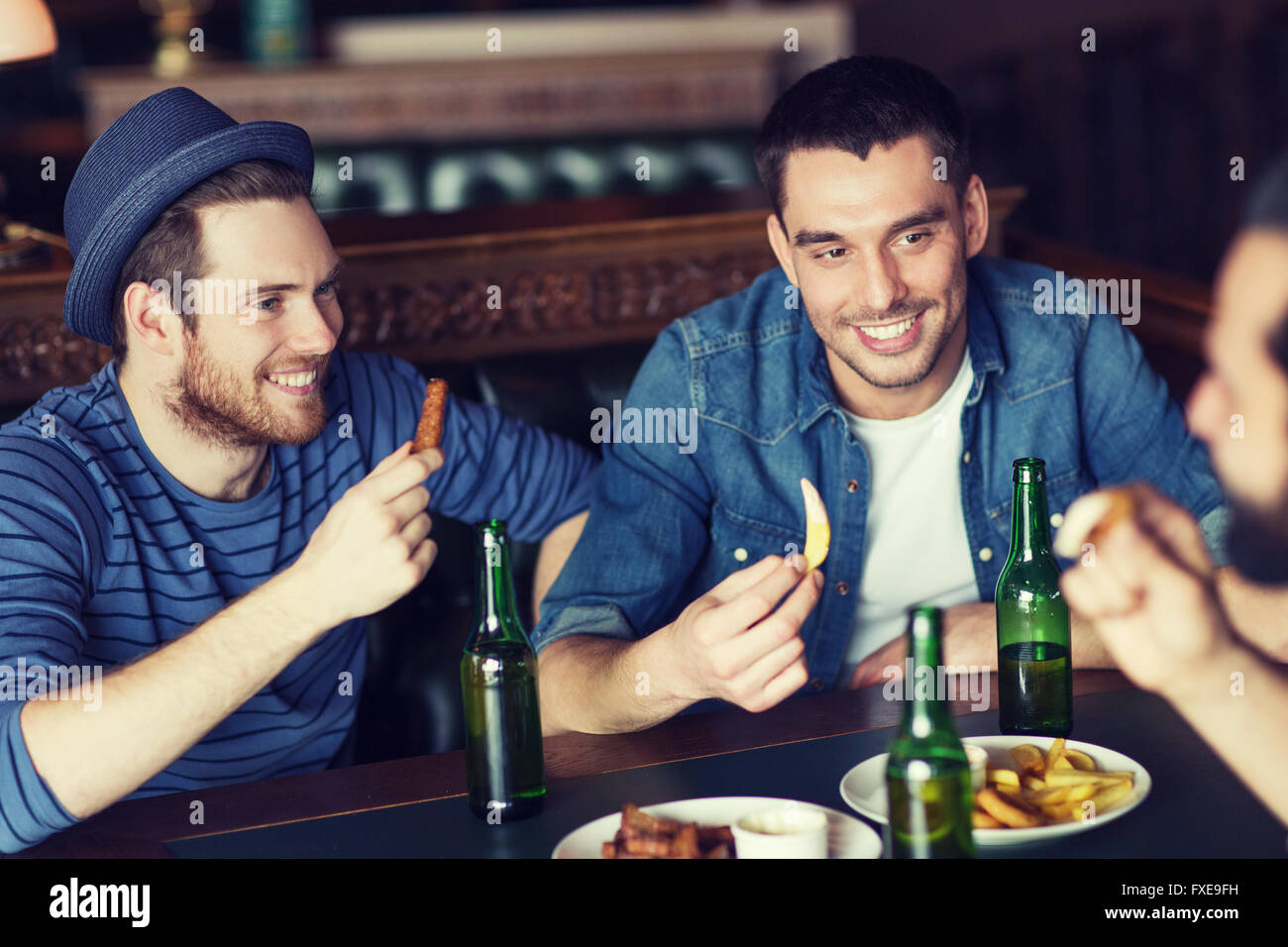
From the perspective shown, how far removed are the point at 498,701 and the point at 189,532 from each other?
0.60 m

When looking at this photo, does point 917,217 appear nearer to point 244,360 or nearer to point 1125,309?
point 244,360

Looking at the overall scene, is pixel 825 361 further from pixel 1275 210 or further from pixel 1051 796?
pixel 1275 210

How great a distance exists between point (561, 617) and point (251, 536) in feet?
1.28

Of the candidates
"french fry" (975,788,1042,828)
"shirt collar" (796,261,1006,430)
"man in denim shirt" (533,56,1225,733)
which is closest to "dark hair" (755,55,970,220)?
"man in denim shirt" (533,56,1225,733)

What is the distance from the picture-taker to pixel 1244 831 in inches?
42.0

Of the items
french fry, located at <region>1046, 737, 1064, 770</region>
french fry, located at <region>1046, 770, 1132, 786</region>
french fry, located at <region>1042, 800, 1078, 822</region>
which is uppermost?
french fry, located at <region>1046, 737, 1064, 770</region>

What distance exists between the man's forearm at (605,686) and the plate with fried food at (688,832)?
20 centimetres

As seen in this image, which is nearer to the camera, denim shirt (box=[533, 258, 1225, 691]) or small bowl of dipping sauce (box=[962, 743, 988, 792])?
small bowl of dipping sauce (box=[962, 743, 988, 792])

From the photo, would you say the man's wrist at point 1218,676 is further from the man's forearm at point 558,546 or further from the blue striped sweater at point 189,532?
the man's forearm at point 558,546

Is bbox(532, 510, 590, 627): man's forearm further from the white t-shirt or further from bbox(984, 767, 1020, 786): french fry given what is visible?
bbox(984, 767, 1020, 786): french fry

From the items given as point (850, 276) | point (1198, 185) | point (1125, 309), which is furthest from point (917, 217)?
point (1198, 185)

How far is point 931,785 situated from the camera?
964 millimetres

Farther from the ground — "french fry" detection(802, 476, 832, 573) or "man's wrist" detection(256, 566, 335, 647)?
"french fry" detection(802, 476, 832, 573)

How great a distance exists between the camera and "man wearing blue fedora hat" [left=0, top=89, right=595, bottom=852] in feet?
4.25
